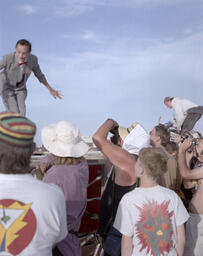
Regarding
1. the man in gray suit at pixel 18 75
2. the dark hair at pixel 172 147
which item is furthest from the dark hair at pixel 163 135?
the man in gray suit at pixel 18 75

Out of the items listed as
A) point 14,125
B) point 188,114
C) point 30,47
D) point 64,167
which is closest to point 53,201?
point 14,125

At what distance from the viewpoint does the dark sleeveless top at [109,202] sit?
115 inches

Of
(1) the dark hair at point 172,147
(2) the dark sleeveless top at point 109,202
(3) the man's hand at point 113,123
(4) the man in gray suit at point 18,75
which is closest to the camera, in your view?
(2) the dark sleeveless top at point 109,202

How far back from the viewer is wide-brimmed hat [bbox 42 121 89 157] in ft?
8.31

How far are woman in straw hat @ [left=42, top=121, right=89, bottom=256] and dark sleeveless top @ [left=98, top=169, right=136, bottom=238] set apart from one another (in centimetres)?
40

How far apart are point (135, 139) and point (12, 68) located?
303cm

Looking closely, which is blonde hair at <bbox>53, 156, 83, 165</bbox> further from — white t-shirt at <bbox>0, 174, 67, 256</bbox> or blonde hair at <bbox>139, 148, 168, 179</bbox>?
white t-shirt at <bbox>0, 174, 67, 256</bbox>

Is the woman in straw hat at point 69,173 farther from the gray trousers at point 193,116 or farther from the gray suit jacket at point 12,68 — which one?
the gray trousers at point 193,116

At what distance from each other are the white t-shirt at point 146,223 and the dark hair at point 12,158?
1.06 meters

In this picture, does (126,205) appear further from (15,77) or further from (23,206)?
(15,77)

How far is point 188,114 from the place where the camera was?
730 centimetres

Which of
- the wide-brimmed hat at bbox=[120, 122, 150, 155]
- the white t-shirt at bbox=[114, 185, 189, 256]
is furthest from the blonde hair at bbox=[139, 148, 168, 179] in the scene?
the wide-brimmed hat at bbox=[120, 122, 150, 155]

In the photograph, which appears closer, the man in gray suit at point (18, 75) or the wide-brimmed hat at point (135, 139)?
the wide-brimmed hat at point (135, 139)

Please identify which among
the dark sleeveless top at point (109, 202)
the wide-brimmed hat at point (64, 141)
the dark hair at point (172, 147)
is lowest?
the dark sleeveless top at point (109, 202)
